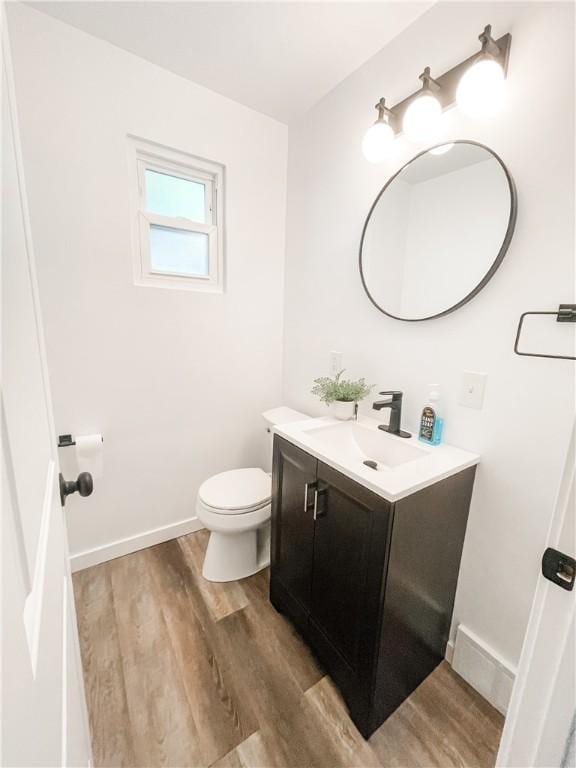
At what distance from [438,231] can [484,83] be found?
0.42 m

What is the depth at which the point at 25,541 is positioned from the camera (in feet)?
1.29

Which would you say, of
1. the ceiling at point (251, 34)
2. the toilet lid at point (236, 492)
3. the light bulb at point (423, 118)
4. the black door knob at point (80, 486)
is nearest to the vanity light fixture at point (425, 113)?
the light bulb at point (423, 118)

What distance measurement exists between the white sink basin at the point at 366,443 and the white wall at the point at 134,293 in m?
0.81

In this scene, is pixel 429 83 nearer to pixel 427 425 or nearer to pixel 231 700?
pixel 427 425

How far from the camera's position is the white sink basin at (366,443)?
1.28m

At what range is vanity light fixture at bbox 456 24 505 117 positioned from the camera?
956 millimetres

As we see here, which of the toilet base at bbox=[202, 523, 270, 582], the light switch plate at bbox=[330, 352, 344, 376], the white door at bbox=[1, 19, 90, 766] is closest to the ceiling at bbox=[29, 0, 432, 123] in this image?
the white door at bbox=[1, 19, 90, 766]

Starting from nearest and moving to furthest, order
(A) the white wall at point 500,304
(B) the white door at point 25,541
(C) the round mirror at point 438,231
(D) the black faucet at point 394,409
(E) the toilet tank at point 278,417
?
(B) the white door at point 25,541, (A) the white wall at point 500,304, (C) the round mirror at point 438,231, (D) the black faucet at point 394,409, (E) the toilet tank at point 278,417

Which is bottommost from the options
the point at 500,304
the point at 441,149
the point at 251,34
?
the point at 500,304

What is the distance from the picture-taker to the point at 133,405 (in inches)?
67.6

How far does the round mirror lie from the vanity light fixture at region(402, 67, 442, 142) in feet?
0.23

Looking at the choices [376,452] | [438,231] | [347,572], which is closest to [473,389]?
[376,452]

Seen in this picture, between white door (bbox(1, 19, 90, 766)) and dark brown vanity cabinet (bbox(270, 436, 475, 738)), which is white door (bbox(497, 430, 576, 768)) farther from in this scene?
white door (bbox(1, 19, 90, 766))

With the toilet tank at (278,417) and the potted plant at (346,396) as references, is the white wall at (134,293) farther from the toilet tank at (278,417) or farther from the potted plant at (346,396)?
the potted plant at (346,396)
